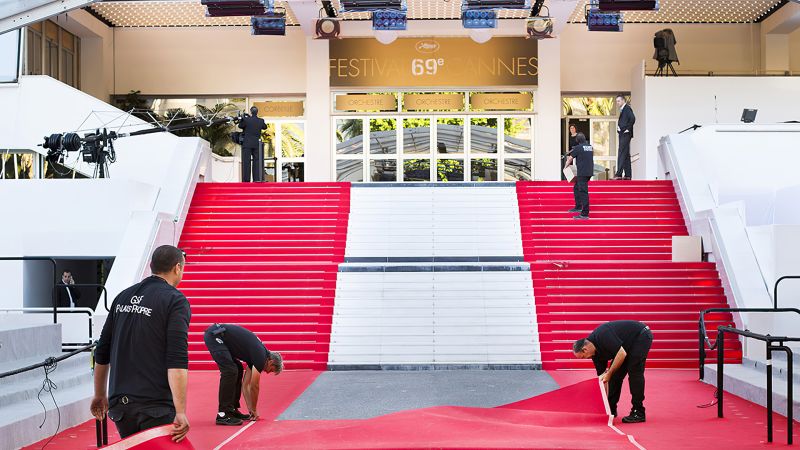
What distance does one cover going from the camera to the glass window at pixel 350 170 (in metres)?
30.4

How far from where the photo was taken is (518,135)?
3056cm

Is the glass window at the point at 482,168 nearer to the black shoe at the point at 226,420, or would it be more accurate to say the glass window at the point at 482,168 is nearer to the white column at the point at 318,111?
the white column at the point at 318,111

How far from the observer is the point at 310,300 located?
664 inches

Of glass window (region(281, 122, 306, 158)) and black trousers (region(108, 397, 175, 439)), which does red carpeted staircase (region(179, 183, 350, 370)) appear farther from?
glass window (region(281, 122, 306, 158))

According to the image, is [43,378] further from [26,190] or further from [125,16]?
[125,16]

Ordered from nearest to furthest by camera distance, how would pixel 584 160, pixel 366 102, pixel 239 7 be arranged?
pixel 239 7 < pixel 584 160 < pixel 366 102

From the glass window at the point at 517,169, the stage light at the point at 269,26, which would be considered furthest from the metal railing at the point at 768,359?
the glass window at the point at 517,169

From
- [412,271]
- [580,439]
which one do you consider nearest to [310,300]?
[412,271]

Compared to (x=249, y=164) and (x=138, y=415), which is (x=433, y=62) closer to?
(x=249, y=164)

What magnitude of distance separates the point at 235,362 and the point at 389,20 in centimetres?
1345

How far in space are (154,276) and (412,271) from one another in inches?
487

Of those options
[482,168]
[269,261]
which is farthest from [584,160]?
[482,168]

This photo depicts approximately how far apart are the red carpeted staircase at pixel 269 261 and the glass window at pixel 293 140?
372 inches

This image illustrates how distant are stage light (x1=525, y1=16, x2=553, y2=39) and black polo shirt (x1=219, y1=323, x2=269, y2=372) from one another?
21188 mm
